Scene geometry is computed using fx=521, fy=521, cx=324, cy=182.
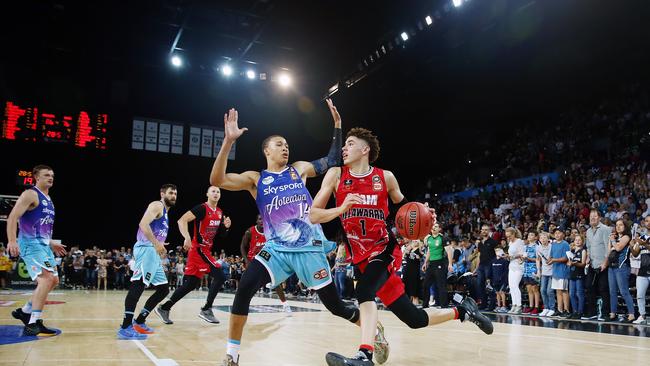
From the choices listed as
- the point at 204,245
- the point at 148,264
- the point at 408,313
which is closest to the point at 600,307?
the point at 408,313

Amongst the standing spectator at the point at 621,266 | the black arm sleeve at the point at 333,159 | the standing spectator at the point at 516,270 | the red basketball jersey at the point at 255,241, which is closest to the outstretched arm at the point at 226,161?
the black arm sleeve at the point at 333,159

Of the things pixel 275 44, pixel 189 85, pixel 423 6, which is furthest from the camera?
pixel 189 85

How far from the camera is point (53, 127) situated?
17.7 m

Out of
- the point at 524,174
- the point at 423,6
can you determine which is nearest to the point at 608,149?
the point at 524,174

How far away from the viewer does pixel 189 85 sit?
2083 centimetres

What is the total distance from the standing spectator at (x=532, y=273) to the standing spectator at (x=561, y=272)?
1.77ft

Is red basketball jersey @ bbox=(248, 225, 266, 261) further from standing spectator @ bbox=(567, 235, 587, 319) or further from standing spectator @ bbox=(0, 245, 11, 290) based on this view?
standing spectator @ bbox=(0, 245, 11, 290)

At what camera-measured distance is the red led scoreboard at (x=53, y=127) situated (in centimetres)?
1728

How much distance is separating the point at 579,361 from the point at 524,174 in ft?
47.2

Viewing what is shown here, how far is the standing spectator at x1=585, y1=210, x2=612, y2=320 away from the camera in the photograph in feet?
28.9

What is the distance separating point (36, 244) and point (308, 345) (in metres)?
3.23

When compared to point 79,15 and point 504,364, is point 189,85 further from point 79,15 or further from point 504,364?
point 504,364

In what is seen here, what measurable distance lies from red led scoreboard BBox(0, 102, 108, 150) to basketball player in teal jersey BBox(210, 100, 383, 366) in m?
15.9

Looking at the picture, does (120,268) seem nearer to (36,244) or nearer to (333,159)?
(36,244)
